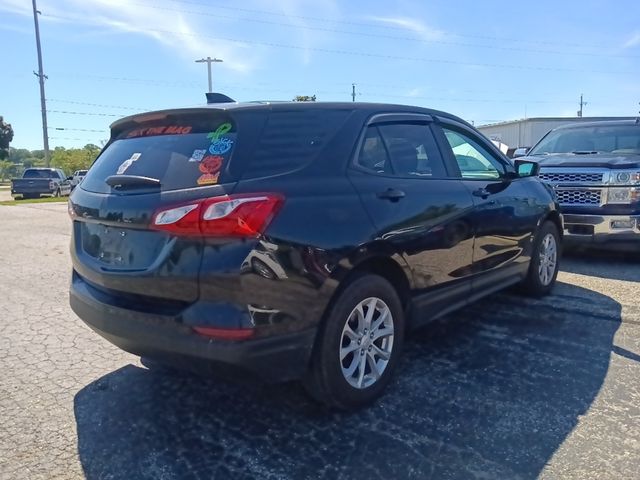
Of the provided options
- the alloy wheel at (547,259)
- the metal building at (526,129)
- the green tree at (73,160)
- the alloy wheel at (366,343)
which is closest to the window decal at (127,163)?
the alloy wheel at (366,343)

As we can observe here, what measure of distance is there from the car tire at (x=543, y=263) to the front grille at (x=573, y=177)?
1.64m

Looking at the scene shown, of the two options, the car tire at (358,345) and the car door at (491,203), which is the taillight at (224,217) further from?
the car door at (491,203)

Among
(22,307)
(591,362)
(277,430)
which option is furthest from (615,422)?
(22,307)

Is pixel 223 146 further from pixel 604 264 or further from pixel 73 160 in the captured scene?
pixel 73 160

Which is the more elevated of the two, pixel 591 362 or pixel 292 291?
pixel 292 291

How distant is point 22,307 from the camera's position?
500cm

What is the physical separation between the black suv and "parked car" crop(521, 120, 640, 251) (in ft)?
12.4

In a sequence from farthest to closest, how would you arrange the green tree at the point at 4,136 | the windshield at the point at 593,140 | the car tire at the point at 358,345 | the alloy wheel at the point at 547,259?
the green tree at the point at 4,136 < the windshield at the point at 593,140 < the alloy wheel at the point at 547,259 < the car tire at the point at 358,345

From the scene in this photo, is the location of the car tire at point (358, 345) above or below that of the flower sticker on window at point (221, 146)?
below

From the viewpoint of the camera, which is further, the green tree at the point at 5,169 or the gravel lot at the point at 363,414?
the green tree at the point at 5,169

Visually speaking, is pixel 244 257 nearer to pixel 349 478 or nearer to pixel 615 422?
pixel 349 478

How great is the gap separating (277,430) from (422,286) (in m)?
1.30

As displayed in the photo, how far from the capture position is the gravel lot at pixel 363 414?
2469 mm

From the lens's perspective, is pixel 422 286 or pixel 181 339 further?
pixel 422 286
